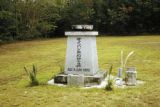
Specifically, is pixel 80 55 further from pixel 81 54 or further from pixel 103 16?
pixel 103 16

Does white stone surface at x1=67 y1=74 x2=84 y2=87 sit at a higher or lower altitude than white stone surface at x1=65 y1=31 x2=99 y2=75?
lower

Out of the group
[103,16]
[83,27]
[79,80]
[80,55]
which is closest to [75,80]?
[79,80]

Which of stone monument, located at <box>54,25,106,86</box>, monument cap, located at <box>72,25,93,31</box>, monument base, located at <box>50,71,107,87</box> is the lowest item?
monument base, located at <box>50,71,107,87</box>

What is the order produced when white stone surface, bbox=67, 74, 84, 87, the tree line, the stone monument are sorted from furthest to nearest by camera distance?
the tree line → the stone monument → white stone surface, bbox=67, 74, 84, 87

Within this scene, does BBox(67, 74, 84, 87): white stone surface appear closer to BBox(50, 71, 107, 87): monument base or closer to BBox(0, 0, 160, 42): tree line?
BBox(50, 71, 107, 87): monument base

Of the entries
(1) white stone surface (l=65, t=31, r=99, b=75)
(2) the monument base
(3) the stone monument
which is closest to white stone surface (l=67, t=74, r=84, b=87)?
(2) the monument base

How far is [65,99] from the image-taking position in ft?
21.4

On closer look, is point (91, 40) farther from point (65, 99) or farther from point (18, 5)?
point (18, 5)

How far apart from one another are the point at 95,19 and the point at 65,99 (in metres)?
26.9

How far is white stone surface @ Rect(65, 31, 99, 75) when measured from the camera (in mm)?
7973

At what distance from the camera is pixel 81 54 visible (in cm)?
804

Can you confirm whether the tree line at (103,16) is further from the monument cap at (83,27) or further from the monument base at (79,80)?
the monument base at (79,80)

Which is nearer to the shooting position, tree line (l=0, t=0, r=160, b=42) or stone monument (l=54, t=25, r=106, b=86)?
stone monument (l=54, t=25, r=106, b=86)

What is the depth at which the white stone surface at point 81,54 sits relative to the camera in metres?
7.97
